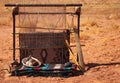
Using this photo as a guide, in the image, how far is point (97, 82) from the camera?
882 centimetres

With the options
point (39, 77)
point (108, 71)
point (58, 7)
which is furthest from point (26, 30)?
point (108, 71)

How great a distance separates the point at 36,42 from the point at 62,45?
696 millimetres

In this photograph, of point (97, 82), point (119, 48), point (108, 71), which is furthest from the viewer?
point (119, 48)

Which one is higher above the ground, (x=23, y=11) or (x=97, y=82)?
(x=23, y=11)

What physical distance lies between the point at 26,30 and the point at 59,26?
0.92m

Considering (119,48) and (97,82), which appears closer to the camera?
(97,82)

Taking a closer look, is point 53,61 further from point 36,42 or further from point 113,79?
point 113,79

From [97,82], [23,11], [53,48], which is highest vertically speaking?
[23,11]

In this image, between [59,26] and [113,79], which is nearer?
[113,79]

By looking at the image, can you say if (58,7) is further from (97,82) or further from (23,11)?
(97,82)

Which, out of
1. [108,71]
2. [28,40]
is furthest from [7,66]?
[108,71]

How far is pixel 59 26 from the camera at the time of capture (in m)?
10.7

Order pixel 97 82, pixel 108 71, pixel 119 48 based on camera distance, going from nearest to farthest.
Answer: pixel 97 82 → pixel 108 71 → pixel 119 48

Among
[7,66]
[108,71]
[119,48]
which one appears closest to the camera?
[108,71]
